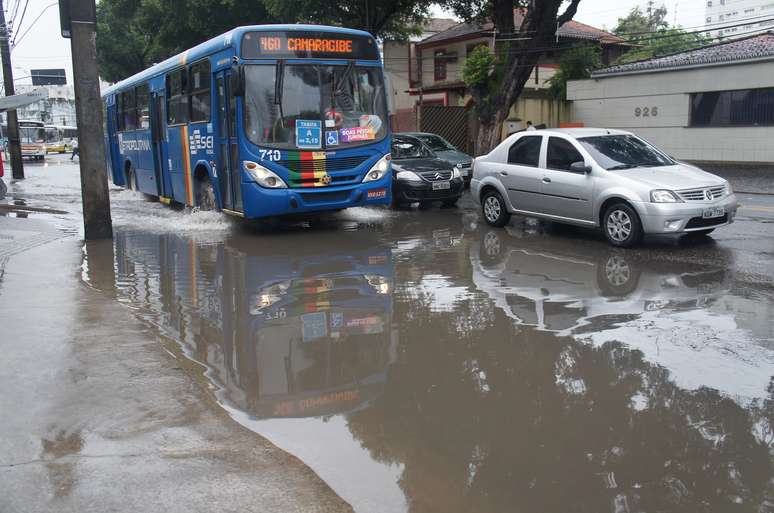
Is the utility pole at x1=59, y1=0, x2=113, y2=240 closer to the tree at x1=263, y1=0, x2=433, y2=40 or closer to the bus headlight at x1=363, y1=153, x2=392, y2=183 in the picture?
the bus headlight at x1=363, y1=153, x2=392, y2=183

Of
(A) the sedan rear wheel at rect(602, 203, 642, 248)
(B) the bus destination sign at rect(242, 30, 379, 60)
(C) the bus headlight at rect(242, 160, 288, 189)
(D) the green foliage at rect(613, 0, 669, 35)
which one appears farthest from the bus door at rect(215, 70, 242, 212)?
(D) the green foliage at rect(613, 0, 669, 35)

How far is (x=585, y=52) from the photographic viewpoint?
27922 mm

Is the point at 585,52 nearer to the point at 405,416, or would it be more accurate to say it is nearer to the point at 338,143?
the point at 338,143

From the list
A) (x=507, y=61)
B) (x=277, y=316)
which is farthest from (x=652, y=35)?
(x=277, y=316)

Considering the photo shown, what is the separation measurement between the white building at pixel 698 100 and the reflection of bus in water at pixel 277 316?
15.9m

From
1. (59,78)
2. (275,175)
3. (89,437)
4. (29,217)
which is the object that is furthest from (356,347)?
(59,78)

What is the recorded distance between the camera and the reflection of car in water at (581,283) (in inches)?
272

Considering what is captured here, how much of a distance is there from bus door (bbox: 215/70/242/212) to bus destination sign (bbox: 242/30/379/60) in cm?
63

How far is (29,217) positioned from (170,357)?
10930mm

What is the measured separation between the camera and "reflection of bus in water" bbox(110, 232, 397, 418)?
16.9 feet

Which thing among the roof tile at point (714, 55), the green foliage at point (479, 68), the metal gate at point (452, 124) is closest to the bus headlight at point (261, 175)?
the green foliage at point (479, 68)

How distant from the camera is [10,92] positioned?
88.7 feet

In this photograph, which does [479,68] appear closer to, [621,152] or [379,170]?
[379,170]

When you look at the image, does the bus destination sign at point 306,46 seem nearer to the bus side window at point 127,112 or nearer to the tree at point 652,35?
the bus side window at point 127,112
